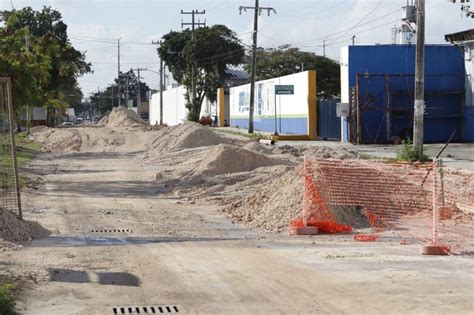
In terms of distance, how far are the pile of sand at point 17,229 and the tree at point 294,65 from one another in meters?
72.6

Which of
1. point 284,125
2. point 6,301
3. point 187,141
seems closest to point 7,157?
point 6,301

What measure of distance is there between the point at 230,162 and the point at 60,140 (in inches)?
1196

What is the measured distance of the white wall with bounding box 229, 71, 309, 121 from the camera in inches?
2001

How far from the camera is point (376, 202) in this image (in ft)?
52.6

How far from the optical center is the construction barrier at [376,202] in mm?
14859

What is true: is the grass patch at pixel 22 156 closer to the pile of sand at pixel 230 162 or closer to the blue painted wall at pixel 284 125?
the pile of sand at pixel 230 162

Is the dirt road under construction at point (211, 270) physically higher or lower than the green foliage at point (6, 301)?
lower

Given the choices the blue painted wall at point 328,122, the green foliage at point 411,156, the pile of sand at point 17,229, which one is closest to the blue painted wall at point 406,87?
the blue painted wall at point 328,122

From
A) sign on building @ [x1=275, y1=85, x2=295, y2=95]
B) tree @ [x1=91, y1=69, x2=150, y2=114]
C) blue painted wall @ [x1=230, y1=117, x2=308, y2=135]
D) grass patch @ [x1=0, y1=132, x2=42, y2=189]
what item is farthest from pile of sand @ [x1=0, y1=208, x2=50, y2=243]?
tree @ [x1=91, y1=69, x2=150, y2=114]

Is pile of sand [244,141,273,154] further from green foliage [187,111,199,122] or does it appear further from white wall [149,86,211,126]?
white wall [149,86,211,126]

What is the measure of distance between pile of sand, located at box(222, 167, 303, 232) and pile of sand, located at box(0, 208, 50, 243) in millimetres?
4290

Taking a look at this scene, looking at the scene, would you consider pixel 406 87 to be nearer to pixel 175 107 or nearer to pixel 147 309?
pixel 147 309

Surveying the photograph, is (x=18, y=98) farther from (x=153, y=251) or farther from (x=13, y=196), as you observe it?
(x=153, y=251)

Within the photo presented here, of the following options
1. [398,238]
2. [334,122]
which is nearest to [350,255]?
[398,238]
